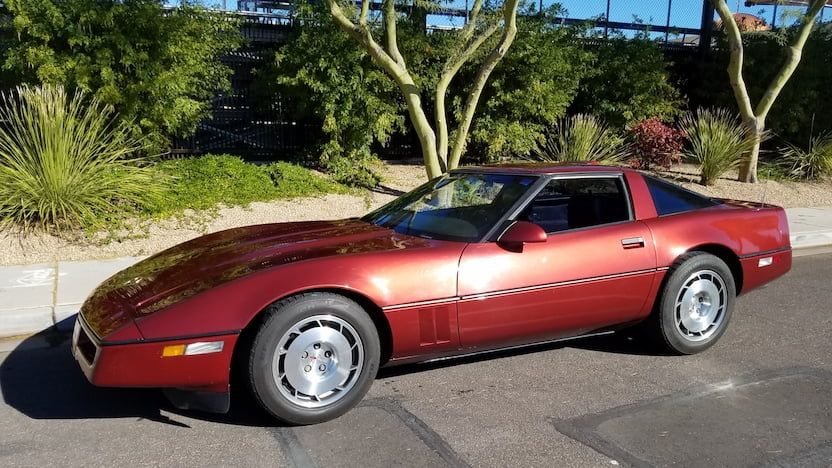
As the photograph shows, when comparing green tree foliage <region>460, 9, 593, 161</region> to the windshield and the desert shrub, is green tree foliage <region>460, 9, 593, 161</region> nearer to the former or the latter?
the desert shrub

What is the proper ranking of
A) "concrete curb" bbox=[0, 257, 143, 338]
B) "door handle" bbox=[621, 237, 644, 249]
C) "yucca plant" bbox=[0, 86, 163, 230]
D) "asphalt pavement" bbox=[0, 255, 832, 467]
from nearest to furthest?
"asphalt pavement" bbox=[0, 255, 832, 467] < "door handle" bbox=[621, 237, 644, 249] < "concrete curb" bbox=[0, 257, 143, 338] < "yucca plant" bbox=[0, 86, 163, 230]

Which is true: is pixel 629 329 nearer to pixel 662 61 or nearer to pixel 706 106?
pixel 662 61

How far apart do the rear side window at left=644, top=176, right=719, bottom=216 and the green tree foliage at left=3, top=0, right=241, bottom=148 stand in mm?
6762

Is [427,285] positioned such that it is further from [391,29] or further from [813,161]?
[813,161]

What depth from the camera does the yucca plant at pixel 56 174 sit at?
7.54 metres

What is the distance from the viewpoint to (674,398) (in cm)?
404

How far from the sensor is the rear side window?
4816 millimetres

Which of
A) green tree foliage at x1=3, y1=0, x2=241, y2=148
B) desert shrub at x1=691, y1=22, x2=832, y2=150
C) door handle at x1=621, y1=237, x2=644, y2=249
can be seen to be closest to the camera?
door handle at x1=621, y1=237, x2=644, y2=249

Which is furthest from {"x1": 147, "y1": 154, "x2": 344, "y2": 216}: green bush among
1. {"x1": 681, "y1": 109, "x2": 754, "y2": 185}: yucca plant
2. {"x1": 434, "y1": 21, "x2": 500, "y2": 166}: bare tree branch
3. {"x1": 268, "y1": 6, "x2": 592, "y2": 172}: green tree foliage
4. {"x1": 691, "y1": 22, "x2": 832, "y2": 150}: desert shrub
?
{"x1": 691, "y1": 22, "x2": 832, "y2": 150}: desert shrub

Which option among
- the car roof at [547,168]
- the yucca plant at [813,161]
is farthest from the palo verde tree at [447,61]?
the yucca plant at [813,161]

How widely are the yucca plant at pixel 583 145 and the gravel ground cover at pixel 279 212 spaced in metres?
1.49

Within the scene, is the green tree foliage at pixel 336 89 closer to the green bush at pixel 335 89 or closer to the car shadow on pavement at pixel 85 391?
the green bush at pixel 335 89

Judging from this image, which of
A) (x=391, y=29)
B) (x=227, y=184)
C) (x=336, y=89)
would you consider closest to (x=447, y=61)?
(x=391, y=29)

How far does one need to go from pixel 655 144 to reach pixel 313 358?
10395 mm
